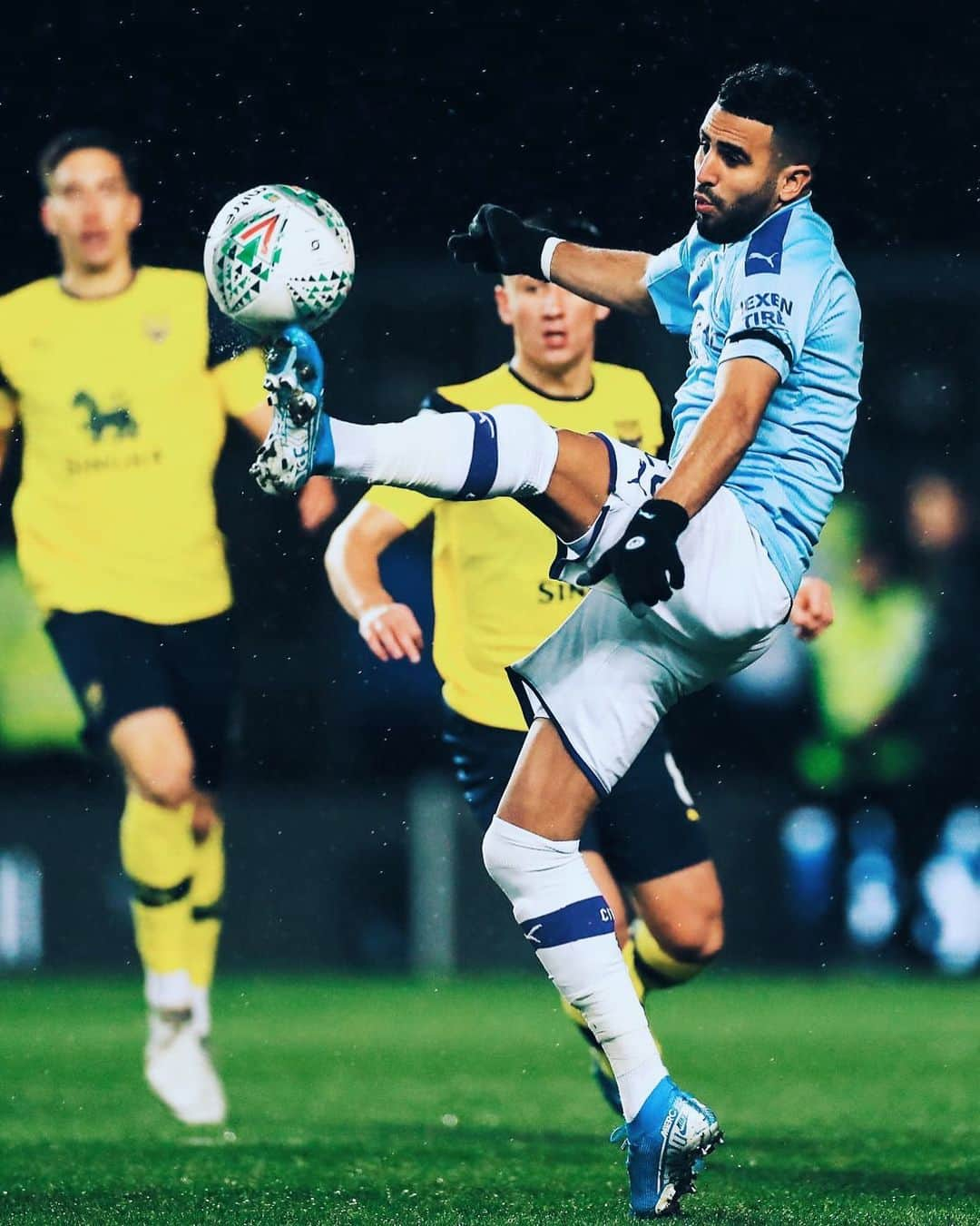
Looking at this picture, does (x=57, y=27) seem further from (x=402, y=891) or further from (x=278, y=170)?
(x=402, y=891)

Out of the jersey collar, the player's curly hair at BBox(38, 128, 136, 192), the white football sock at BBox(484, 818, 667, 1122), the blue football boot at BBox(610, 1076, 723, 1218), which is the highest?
the player's curly hair at BBox(38, 128, 136, 192)

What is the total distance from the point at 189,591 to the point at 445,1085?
1837 millimetres

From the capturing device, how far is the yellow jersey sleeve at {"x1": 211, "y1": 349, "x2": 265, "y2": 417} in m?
6.92

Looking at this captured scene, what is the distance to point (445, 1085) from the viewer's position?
23.6 feet

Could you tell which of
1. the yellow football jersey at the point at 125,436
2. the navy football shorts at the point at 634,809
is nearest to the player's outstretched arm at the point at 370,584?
the navy football shorts at the point at 634,809

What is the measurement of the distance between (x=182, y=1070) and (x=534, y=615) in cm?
157

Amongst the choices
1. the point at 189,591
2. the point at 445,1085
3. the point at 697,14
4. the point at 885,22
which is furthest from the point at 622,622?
the point at 885,22

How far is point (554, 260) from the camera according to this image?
4855 millimetres

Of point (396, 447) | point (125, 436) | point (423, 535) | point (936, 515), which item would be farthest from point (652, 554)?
point (936, 515)

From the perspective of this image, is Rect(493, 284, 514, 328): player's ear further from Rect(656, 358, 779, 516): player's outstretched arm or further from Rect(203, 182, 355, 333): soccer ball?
Rect(656, 358, 779, 516): player's outstretched arm

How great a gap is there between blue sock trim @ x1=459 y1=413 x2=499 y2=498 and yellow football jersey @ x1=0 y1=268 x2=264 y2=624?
2693mm

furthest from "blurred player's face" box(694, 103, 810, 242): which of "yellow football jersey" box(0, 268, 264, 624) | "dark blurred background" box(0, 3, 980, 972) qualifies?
"dark blurred background" box(0, 3, 980, 972)

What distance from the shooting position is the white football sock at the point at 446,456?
154 inches

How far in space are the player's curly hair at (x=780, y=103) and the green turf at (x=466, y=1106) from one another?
6.67 ft
